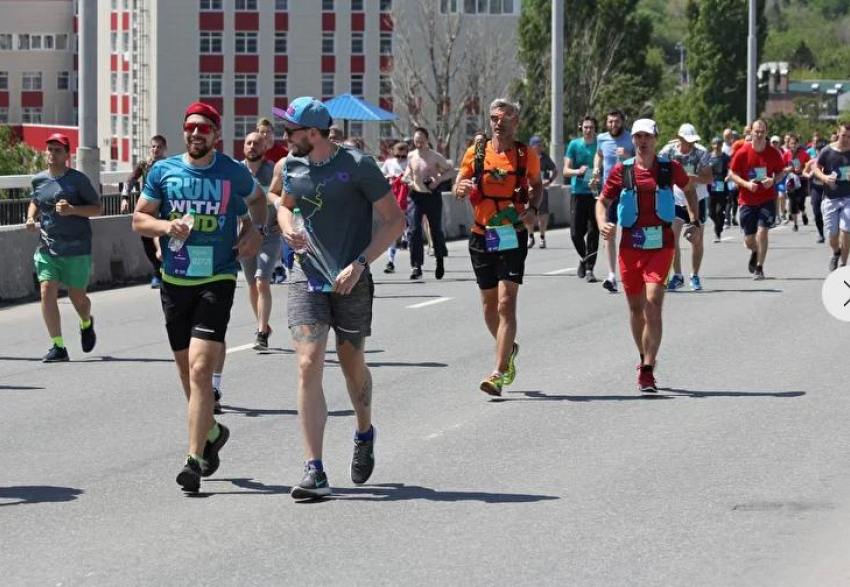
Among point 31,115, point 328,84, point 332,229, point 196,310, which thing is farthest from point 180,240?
point 31,115

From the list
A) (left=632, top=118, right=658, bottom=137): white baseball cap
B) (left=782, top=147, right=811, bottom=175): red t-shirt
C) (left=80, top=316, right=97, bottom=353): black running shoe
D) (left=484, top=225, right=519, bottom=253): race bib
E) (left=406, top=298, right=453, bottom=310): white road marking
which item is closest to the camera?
(left=484, top=225, right=519, bottom=253): race bib

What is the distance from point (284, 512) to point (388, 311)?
9793mm

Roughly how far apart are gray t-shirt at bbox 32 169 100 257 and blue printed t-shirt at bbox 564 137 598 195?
759 centimetres

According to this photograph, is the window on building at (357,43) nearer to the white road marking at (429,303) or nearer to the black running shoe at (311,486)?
the white road marking at (429,303)

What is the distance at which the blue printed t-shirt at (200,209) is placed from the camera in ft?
29.6

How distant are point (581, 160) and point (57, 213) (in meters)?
8.05

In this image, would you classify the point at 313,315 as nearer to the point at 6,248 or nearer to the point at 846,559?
the point at 846,559

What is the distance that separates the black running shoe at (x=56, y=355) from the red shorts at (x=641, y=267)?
4.40 metres

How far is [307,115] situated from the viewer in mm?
8578

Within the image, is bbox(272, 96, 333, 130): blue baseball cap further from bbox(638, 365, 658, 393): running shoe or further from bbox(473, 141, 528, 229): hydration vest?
bbox(638, 365, 658, 393): running shoe

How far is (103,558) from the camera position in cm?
739

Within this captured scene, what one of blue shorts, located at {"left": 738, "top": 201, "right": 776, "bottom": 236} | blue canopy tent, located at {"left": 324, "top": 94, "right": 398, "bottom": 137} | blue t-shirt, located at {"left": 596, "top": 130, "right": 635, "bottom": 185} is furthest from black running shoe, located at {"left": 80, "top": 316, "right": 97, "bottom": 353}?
blue canopy tent, located at {"left": 324, "top": 94, "right": 398, "bottom": 137}

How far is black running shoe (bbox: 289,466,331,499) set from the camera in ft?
27.9

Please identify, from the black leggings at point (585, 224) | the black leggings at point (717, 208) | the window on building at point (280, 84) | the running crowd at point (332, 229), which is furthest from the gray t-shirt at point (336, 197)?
the window on building at point (280, 84)
